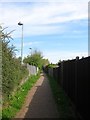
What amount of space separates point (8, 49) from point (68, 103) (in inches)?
134

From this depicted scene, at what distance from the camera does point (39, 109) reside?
14578 millimetres

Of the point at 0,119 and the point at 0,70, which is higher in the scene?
the point at 0,70

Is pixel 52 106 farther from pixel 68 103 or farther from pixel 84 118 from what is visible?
pixel 84 118

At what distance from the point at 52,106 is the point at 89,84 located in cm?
622

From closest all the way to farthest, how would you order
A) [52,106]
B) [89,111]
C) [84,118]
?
[89,111] < [84,118] < [52,106]

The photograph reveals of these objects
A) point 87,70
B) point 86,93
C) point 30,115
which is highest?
point 87,70

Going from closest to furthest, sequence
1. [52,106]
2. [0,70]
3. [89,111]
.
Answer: [89,111] → [0,70] → [52,106]

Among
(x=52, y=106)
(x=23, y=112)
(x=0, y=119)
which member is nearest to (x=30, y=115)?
(x=23, y=112)

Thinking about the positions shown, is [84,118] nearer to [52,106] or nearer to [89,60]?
[89,60]

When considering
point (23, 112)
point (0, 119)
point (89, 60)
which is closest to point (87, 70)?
point (89, 60)

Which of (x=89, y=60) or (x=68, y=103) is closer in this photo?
(x=89, y=60)

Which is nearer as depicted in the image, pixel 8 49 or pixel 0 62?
pixel 0 62

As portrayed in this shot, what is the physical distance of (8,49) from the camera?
1589cm

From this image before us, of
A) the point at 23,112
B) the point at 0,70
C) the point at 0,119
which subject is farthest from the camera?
the point at 23,112
